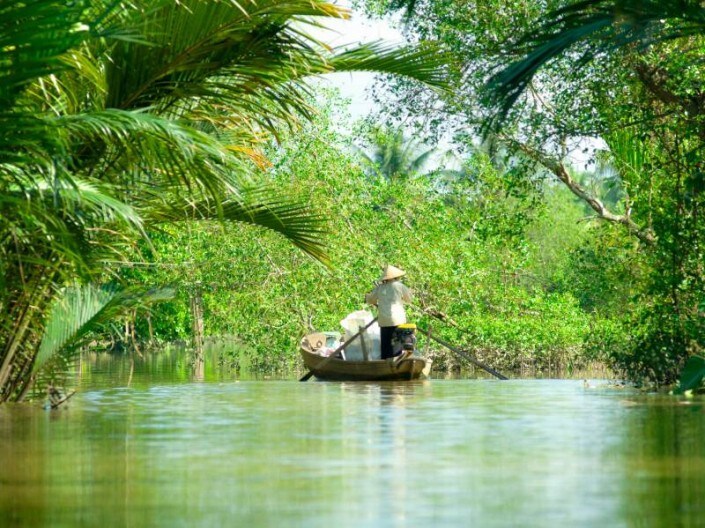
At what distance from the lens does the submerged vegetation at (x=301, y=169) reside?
419 inches

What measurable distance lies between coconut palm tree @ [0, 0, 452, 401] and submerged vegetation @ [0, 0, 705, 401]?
30 millimetres

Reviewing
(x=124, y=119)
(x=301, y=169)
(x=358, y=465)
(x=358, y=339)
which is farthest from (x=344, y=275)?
(x=358, y=465)

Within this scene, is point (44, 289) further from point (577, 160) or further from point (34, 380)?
point (577, 160)

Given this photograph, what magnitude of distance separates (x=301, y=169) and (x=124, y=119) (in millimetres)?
23037

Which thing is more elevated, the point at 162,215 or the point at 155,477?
the point at 162,215

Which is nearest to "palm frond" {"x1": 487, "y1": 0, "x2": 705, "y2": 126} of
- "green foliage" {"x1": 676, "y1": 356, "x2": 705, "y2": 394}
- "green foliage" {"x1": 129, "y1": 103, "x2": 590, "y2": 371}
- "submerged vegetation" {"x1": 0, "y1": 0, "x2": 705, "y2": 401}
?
"submerged vegetation" {"x1": 0, "y1": 0, "x2": 705, "y2": 401}

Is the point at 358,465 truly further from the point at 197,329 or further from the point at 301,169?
the point at 197,329

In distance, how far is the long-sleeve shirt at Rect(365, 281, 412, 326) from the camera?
2380 cm

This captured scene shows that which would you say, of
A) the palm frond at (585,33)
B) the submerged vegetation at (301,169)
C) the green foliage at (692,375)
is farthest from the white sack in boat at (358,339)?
the palm frond at (585,33)

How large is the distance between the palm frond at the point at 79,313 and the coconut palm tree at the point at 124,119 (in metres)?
0.12

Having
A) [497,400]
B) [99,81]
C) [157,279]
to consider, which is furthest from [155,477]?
[157,279]

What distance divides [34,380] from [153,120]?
15.1 feet

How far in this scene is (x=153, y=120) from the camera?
35.5 feet

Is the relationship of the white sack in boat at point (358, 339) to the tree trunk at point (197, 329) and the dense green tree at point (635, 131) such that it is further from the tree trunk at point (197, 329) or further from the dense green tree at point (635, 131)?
the tree trunk at point (197, 329)
